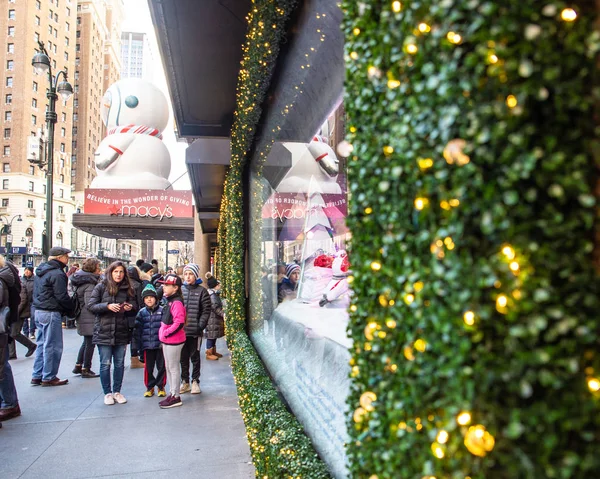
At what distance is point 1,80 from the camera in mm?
64750

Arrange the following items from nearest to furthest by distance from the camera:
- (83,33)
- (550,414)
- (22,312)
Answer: (550,414)
(22,312)
(83,33)

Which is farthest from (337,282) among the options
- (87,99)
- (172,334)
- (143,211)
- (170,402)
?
(87,99)

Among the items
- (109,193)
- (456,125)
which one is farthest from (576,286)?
(109,193)

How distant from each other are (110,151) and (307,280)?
44.6ft

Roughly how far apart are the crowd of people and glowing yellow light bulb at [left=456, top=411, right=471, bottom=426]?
18.9 ft

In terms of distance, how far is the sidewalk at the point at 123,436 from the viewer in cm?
439

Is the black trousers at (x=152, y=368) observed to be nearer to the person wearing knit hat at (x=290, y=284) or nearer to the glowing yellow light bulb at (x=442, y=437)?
the person wearing knit hat at (x=290, y=284)

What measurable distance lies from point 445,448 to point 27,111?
7581 centimetres

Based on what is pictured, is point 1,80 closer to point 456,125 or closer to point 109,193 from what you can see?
point 109,193

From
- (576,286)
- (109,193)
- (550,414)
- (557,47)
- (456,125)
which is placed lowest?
(550,414)

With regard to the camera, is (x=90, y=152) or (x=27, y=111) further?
(x=90, y=152)

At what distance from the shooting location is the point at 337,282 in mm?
3982

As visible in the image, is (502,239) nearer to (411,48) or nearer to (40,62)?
(411,48)

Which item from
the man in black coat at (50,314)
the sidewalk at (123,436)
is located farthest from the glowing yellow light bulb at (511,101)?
the man in black coat at (50,314)
